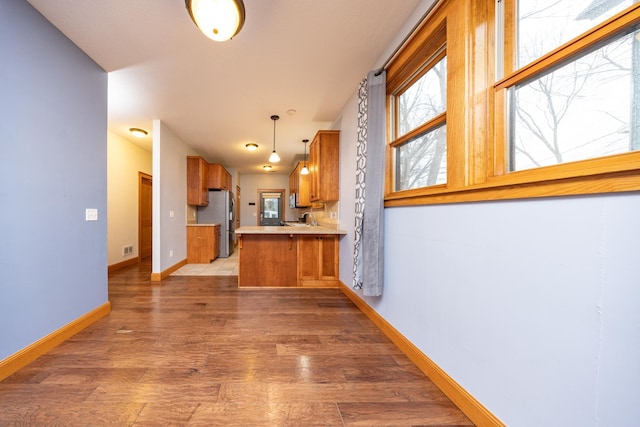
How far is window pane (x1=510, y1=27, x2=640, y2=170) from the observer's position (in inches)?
Result: 32.0

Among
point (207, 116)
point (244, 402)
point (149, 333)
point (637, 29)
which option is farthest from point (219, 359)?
point (207, 116)

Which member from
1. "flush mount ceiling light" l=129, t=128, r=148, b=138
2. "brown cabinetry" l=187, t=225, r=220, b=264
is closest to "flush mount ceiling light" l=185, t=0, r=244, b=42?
"flush mount ceiling light" l=129, t=128, r=148, b=138

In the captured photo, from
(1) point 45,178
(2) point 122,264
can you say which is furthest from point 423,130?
(2) point 122,264

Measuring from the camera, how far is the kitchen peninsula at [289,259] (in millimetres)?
3553

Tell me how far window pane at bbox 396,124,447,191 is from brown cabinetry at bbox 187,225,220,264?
457 cm

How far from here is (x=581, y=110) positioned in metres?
0.94

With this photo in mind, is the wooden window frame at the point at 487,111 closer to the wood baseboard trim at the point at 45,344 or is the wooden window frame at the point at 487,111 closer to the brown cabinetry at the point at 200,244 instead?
the wood baseboard trim at the point at 45,344

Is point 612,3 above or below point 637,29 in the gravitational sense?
above

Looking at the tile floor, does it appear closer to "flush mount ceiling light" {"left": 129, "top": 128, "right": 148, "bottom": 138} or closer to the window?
"flush mount ceiling light" {"left": 129, "top": 128, "right": 148, "bottom": 138}

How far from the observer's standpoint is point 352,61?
95.0 inches

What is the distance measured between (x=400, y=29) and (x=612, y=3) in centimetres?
143

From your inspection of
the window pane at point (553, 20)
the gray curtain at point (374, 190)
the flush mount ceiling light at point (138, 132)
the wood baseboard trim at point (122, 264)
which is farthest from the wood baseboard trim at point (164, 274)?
the window pane at point (553, 20)

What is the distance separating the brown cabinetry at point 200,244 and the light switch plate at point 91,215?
2924mm

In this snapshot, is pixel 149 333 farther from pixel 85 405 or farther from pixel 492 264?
pixel 492 264
